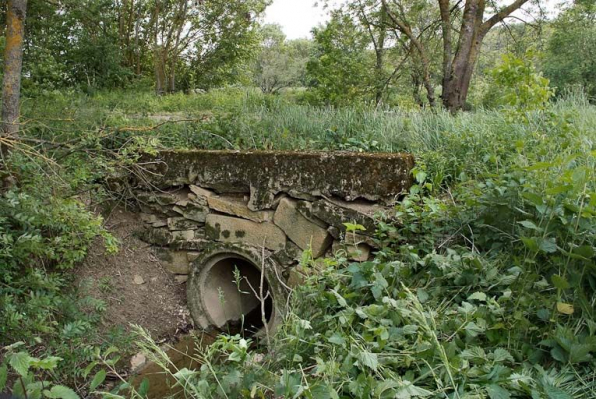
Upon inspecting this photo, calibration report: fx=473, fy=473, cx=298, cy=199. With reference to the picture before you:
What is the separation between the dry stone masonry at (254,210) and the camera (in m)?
4.20

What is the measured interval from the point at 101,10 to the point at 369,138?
928cm

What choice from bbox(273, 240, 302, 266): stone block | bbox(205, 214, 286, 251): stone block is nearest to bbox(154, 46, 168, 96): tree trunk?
bbox(205, 214, 286, 251): stone block

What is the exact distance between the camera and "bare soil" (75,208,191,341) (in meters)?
4.72

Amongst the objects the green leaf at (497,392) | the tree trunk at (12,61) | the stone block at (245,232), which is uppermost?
the tree trunk at (12,61)

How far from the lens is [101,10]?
447 inches

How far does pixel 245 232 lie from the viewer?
4.82m

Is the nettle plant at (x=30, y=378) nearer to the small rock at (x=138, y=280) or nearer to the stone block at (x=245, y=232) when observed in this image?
the stone block at (x=245, y=232)

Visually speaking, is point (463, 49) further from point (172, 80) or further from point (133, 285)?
point (172, 80)

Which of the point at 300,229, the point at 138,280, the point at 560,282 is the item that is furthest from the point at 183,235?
the point at 560,282

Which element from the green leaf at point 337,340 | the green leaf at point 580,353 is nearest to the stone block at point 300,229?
the green leaf at point 337,340

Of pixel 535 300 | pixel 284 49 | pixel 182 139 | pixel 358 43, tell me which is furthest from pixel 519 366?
pixel 284 49

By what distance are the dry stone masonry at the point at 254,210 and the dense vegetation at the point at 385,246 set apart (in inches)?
→ 14.6

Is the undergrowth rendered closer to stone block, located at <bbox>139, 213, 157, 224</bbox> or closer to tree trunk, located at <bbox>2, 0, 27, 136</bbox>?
stone block, located at <bbox>139, 213, 157, 224</bbox>

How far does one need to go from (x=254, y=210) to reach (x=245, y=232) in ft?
0.87
